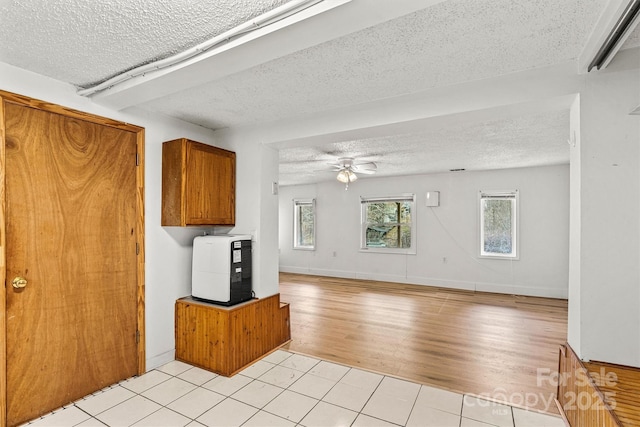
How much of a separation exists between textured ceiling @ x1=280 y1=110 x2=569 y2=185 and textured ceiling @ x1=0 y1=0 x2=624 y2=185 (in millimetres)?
374

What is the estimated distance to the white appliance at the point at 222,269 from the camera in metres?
2.75

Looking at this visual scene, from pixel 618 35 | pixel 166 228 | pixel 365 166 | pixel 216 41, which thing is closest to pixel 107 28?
pixel 216 41

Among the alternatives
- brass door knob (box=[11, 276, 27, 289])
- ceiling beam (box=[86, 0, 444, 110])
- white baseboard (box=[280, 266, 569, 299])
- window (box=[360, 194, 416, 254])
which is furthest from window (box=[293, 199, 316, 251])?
brass door knob (box=[11, 276, 27, 289])

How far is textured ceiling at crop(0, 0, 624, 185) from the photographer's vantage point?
137cm

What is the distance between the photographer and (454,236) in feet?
20.1

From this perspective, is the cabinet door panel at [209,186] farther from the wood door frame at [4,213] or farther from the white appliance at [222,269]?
the wood door frame at [4,213]

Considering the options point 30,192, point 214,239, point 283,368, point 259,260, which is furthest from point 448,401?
point 30,192

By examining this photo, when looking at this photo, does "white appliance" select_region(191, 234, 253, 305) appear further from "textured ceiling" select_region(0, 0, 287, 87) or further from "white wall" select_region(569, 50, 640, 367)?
"white wall" select_region(569, 50, 640, 367)

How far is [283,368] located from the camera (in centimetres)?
279

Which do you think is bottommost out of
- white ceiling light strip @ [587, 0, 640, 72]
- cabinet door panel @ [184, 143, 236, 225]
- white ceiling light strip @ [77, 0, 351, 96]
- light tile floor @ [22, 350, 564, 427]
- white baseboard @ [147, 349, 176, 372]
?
light tile floor @ [22, 350, 564, 427]

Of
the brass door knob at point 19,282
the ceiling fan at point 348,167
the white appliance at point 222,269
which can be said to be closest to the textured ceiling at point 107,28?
the brass door knob at point 19,282

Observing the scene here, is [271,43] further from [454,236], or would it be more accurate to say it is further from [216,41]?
[454,236]

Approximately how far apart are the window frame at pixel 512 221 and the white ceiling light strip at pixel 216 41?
5.57 meters

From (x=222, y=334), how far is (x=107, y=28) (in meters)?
2.26
